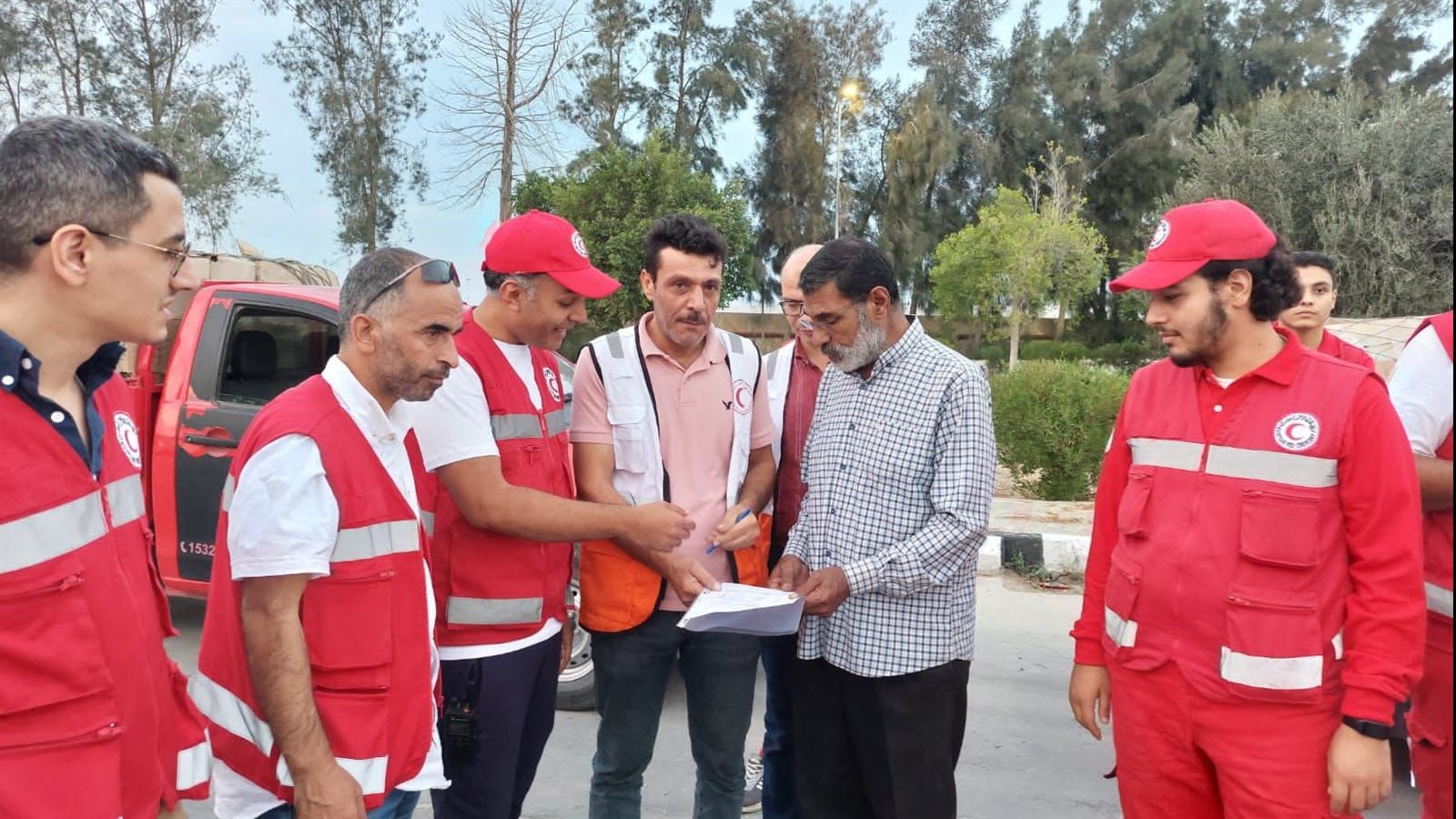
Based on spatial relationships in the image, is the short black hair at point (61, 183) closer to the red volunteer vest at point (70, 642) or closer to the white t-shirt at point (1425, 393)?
the red volunteer vest at point (70, 642)

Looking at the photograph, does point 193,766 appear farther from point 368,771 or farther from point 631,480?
point 631,480

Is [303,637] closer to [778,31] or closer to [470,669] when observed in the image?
[470,669]

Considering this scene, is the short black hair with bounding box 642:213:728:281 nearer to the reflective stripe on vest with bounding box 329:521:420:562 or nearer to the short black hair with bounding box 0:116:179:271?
the reflective stripe on vest with bounding box 329:521:420:562

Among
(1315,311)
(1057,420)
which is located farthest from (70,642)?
(1057,420)

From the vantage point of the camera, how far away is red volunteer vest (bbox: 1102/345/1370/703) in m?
1.96

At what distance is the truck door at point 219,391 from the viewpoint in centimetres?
464

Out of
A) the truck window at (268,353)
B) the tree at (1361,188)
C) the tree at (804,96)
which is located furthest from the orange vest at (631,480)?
the tree at (804,96)

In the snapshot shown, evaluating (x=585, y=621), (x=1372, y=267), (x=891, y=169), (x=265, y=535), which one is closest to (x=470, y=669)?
(x=585, y=621)

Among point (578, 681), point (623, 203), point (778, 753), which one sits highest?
point (623, 203)

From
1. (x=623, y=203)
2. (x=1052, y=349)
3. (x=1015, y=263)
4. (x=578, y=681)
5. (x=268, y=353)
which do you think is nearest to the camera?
(x=578, y=681)

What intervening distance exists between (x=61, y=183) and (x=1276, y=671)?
94.4 inches

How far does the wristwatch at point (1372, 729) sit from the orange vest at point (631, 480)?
1.50 metres

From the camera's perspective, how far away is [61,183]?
→ 1400 millimetres

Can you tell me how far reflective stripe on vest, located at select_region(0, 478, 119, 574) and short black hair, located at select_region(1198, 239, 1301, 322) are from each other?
2224 mm
